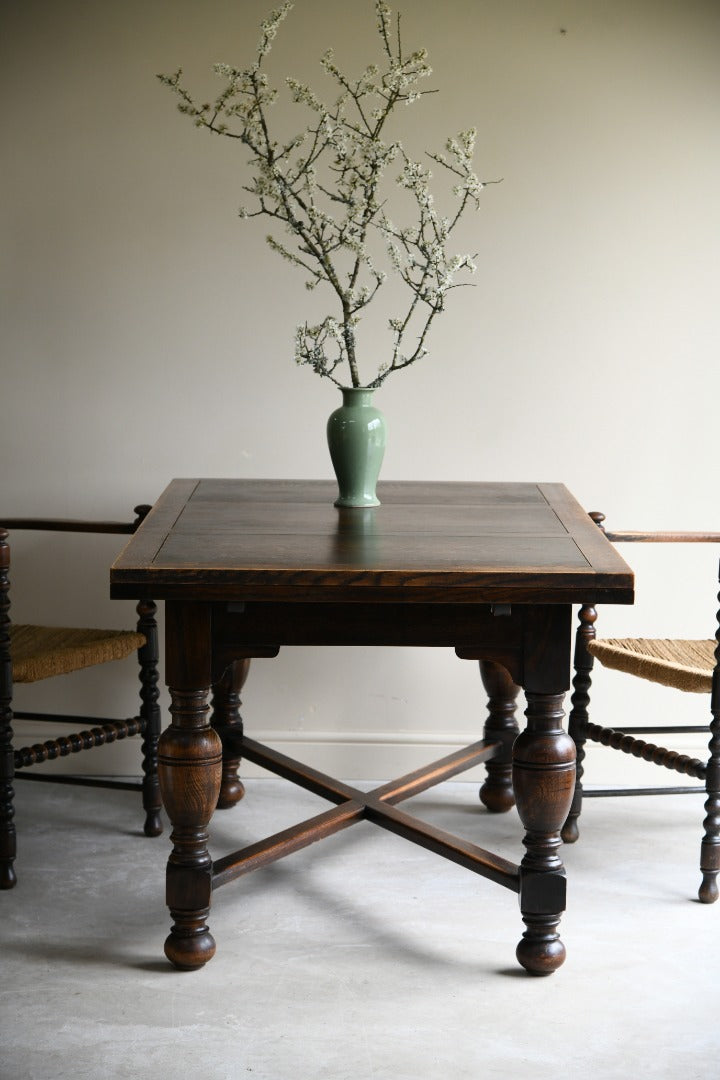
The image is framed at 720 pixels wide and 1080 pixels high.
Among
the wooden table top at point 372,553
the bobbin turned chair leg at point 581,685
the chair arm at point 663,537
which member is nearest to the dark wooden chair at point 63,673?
the wooden table top at point 372,553

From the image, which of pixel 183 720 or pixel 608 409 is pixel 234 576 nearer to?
pixel 183 720

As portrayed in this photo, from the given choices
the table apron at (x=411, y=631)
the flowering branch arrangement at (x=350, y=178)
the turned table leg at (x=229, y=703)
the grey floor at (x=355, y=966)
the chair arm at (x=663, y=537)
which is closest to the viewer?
the grey floor at (x=355, y=966)

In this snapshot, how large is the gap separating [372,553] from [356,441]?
499mm

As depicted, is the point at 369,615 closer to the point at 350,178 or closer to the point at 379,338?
the point at 350,178

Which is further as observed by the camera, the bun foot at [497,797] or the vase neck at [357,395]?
the bun foot at [497,797]

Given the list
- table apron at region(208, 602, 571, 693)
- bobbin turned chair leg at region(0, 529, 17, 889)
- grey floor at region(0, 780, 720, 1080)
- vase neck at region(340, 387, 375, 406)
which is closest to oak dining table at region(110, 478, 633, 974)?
table apron at region(208, 602, 571, 693)

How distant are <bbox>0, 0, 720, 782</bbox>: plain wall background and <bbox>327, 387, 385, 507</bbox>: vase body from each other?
2.15 feet

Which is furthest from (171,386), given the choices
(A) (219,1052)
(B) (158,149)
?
(A) (219,1052)

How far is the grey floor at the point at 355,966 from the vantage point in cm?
220

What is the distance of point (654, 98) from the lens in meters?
3.38

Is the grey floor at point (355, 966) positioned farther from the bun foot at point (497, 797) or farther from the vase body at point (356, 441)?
the vase body at point (356, 441)

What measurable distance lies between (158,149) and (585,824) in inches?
87.6

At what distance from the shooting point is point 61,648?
9.87ft

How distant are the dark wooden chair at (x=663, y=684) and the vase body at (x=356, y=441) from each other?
0.60 metres
